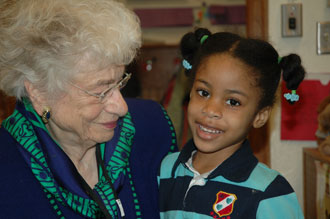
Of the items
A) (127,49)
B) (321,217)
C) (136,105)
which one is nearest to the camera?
(127,49)

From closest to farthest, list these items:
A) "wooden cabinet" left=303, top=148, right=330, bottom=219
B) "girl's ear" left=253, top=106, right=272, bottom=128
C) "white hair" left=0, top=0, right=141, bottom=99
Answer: "white hair" left=0, top=0, right=141, bottom=99 → "girl's ear" left=253, top=106, right=272, bottom=128 → "wooden cabinet" left=303, top=148, right=330, bottom=219

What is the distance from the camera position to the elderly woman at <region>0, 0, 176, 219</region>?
127 centimetres

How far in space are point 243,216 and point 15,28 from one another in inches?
40.4

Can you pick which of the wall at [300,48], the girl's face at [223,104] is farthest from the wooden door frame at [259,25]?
the girl's face at [223,104]

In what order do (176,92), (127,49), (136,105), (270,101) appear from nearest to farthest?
(127,49) < (270,101) < (136,105) < (176,92)

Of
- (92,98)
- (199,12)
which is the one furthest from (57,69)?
(199,12)

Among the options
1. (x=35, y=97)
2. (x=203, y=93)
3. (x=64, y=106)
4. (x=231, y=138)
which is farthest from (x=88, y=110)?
(x=231, y=138)

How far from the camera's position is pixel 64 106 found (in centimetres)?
135

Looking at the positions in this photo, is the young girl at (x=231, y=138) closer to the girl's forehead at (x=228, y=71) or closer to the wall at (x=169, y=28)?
the girl's forehead at (x=228, y=71)

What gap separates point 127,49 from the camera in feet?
4.54

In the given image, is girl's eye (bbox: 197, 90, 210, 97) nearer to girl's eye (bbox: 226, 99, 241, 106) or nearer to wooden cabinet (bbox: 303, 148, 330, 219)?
girl's eye (bbox: 226, 99, 241, 106)

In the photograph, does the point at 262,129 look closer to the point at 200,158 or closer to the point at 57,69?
the point at 200,158

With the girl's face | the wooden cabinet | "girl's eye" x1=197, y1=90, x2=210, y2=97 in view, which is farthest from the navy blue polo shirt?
the wooden cabinet

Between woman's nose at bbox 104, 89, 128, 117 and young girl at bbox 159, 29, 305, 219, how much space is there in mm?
269
